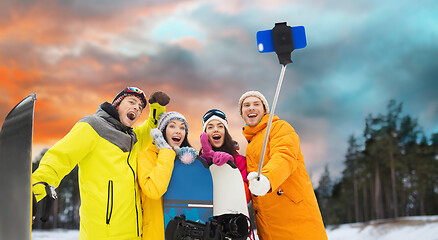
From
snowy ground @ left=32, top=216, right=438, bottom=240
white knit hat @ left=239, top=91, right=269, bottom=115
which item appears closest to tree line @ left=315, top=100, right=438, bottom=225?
snowy ground @ left=32, top=216, right=438, bottom=240

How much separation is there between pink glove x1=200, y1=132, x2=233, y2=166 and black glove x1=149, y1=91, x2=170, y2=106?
0.77 meters

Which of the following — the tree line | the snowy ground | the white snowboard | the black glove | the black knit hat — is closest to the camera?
the white snowboard

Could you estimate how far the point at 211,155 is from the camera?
9.57 feet

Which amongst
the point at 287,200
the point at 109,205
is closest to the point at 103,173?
the point at 109,205

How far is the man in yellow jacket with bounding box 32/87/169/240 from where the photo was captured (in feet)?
8.74

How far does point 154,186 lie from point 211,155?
1.91 feet

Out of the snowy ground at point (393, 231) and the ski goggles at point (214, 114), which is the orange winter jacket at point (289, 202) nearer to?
the ski goggles at point (214, 114)

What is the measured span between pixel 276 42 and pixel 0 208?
6.36 feet

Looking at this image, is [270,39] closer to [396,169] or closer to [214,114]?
[214,114]

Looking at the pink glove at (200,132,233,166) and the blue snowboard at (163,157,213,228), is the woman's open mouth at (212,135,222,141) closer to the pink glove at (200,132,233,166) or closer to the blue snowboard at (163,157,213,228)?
the pink glove at (200,132,233,166)

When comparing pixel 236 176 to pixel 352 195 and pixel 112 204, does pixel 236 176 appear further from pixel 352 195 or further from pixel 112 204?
pixel 352 195

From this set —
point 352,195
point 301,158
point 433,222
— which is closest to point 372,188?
point 352,195

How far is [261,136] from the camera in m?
3.04

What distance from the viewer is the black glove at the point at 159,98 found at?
3.48 meters
